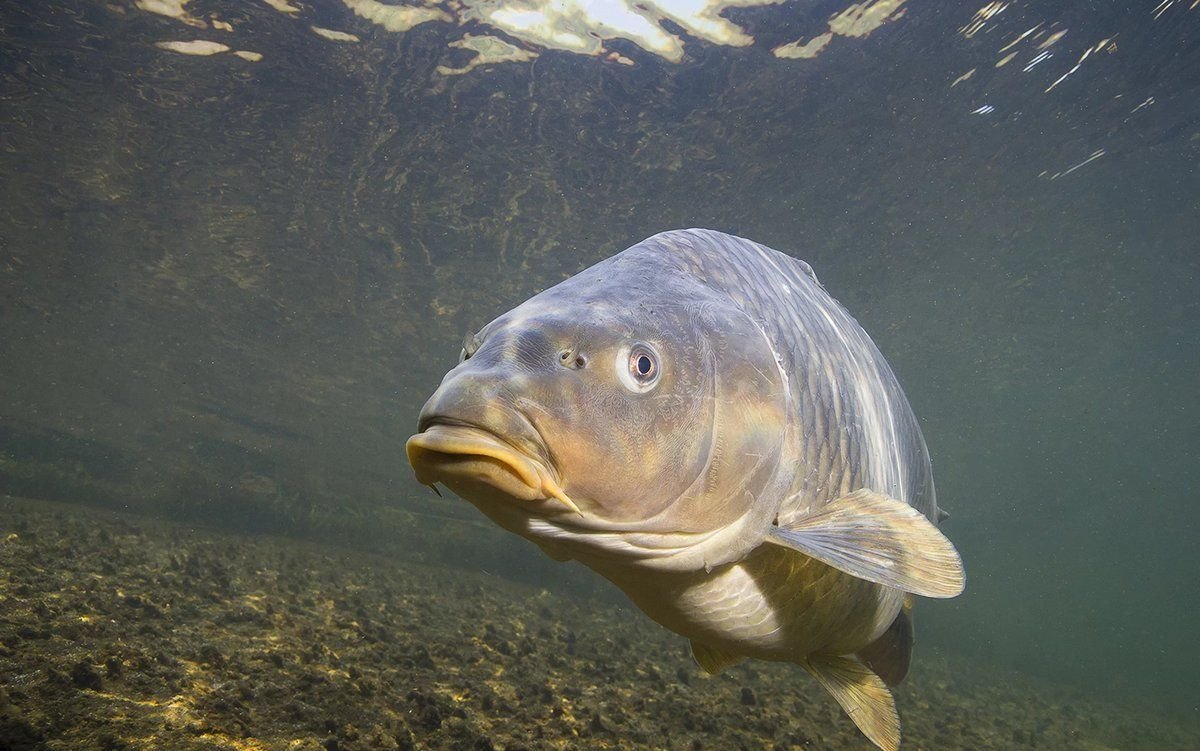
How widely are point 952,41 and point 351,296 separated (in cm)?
1877

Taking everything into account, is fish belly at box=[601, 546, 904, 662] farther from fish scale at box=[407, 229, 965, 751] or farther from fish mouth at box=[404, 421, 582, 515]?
fish mouth at box=[404, 421, 582, 515]

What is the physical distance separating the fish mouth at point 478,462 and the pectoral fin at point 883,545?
990mm

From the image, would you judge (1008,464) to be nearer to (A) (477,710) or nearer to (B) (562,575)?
(B) (562,575)

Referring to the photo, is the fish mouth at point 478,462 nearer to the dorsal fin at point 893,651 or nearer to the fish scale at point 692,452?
the fish scale at point 692,452

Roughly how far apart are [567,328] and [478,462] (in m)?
0.55

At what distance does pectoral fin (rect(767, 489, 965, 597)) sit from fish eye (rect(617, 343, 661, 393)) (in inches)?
30.5

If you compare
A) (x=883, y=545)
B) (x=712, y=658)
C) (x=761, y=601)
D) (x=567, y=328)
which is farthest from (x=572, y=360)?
(x=712, y=658)

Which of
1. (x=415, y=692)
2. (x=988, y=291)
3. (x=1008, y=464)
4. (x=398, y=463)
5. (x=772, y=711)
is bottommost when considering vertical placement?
(x=398, y=463)

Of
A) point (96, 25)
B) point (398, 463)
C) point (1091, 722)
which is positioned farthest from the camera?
point (398, 463)

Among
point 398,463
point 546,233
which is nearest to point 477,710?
point 546,233

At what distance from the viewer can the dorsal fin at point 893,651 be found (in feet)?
12.3

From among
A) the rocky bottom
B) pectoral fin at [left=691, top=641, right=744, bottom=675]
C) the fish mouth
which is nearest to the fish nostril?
the fish mouth

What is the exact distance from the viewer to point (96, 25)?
33.0 ft

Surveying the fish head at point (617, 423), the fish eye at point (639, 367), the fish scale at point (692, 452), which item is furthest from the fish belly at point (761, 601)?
the fish eye at point (639, 367)
